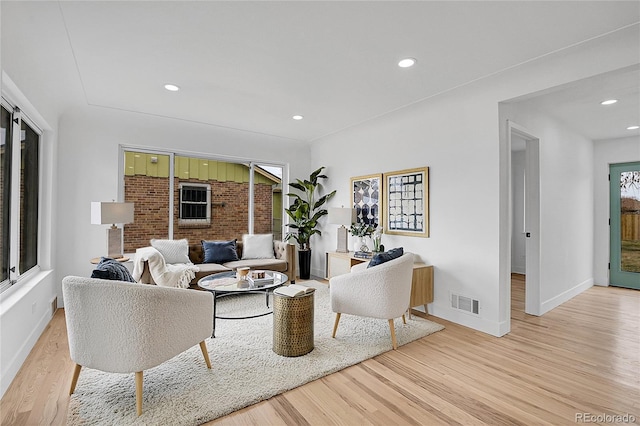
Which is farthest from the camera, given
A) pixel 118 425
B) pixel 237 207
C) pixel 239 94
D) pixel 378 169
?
pixel 237 207

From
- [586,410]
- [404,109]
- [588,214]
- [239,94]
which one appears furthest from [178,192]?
[588,214]

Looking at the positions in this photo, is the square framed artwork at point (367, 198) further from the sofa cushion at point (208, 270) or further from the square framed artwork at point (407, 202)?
the sofa cushion at point (208, 270)

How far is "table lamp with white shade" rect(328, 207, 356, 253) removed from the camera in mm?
4887

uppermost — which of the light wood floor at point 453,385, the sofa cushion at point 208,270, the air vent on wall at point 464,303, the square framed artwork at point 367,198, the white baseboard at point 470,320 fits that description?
the square framed artwork at point 367,198

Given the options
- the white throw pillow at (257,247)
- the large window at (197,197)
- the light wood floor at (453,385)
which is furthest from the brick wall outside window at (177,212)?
the light wood floor at (453,385)

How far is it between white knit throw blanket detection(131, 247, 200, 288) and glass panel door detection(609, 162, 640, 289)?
6828 mm

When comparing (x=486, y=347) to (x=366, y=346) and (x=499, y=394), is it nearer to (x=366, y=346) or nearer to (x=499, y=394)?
(x=499, y=394)

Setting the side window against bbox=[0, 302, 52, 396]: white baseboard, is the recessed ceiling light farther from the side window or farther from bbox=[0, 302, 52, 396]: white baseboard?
bbox=[0, 302, 52, 396]: white baseboard

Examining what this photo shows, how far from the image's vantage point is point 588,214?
17.1ft

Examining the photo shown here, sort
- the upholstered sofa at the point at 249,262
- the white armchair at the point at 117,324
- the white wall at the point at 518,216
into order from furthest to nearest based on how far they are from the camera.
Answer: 1. the white wall at the point at 518,216
2. the upholstered sofa at the point at 249,262
3. the white armchair at the point at 117,324

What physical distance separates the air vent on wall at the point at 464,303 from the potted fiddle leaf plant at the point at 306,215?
2713 mm

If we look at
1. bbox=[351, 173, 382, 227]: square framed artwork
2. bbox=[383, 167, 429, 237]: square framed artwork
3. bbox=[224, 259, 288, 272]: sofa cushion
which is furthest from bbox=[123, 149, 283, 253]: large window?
bbox=[383, 167, 429, 237]: square framed artwork

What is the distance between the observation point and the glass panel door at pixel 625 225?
17.0 feet

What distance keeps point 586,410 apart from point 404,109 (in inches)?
134
